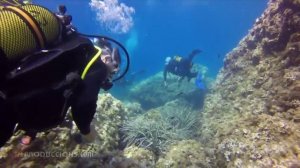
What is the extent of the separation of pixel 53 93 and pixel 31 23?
1.63 ft

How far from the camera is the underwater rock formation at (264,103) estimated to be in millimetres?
4656

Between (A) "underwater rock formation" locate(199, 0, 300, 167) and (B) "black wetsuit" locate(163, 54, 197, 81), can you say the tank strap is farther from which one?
(B) "black wetsuit" locate(163, 54, 197, 81)

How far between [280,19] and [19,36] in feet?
23.0

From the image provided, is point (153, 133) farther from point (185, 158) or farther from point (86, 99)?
point (86, 99)

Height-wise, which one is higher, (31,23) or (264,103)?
(264,103)

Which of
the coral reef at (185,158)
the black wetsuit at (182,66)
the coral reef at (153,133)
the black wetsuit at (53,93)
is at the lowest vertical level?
the black wetsuit at (53,93)

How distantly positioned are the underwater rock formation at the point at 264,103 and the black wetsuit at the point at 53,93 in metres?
3.18

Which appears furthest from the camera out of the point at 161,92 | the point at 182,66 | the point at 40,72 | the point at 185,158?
the point at 161,92

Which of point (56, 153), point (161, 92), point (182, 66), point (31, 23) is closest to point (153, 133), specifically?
point (56, 153)

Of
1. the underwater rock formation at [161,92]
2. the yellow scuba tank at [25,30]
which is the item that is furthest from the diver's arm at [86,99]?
the underwater rock formation at [161,92]

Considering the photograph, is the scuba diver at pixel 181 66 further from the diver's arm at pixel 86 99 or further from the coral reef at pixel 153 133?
the diver's arm at pixel 86 99

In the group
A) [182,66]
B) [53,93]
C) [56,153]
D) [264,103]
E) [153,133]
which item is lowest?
[53,93]

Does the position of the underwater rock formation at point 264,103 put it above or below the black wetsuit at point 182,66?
below

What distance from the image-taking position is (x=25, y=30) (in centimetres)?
197
